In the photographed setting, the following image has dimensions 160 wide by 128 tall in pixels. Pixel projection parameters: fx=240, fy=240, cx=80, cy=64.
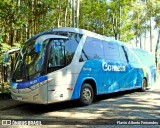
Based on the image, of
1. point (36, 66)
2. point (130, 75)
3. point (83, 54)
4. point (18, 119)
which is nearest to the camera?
point (18, 119)

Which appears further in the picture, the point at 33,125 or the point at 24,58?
the point at 24,58

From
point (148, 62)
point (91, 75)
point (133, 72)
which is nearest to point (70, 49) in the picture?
point (91, 75)

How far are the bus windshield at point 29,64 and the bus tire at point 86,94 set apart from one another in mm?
2201

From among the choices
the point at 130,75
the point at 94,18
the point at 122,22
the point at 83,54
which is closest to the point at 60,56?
the point at 83,54

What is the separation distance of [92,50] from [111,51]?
1781 millimetres

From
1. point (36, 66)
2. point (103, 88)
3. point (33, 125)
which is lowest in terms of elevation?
point (33, 125)

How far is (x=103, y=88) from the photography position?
10.6m

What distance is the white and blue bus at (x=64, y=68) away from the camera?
7.92 metres

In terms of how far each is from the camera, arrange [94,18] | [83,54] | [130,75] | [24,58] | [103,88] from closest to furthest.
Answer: [24,58] < [83,54] < [103,88] < [130,75] < [94,18]

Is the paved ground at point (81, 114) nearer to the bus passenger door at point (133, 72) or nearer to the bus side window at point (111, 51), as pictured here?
the bus side window at point (111, 51)

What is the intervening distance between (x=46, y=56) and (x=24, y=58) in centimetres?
102

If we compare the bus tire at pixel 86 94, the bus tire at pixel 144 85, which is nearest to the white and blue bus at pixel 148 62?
the bus tire at pixel 144 85

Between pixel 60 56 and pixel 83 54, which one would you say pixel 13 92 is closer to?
pixel 60 56

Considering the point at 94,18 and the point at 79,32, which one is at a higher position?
the point at 94,18
